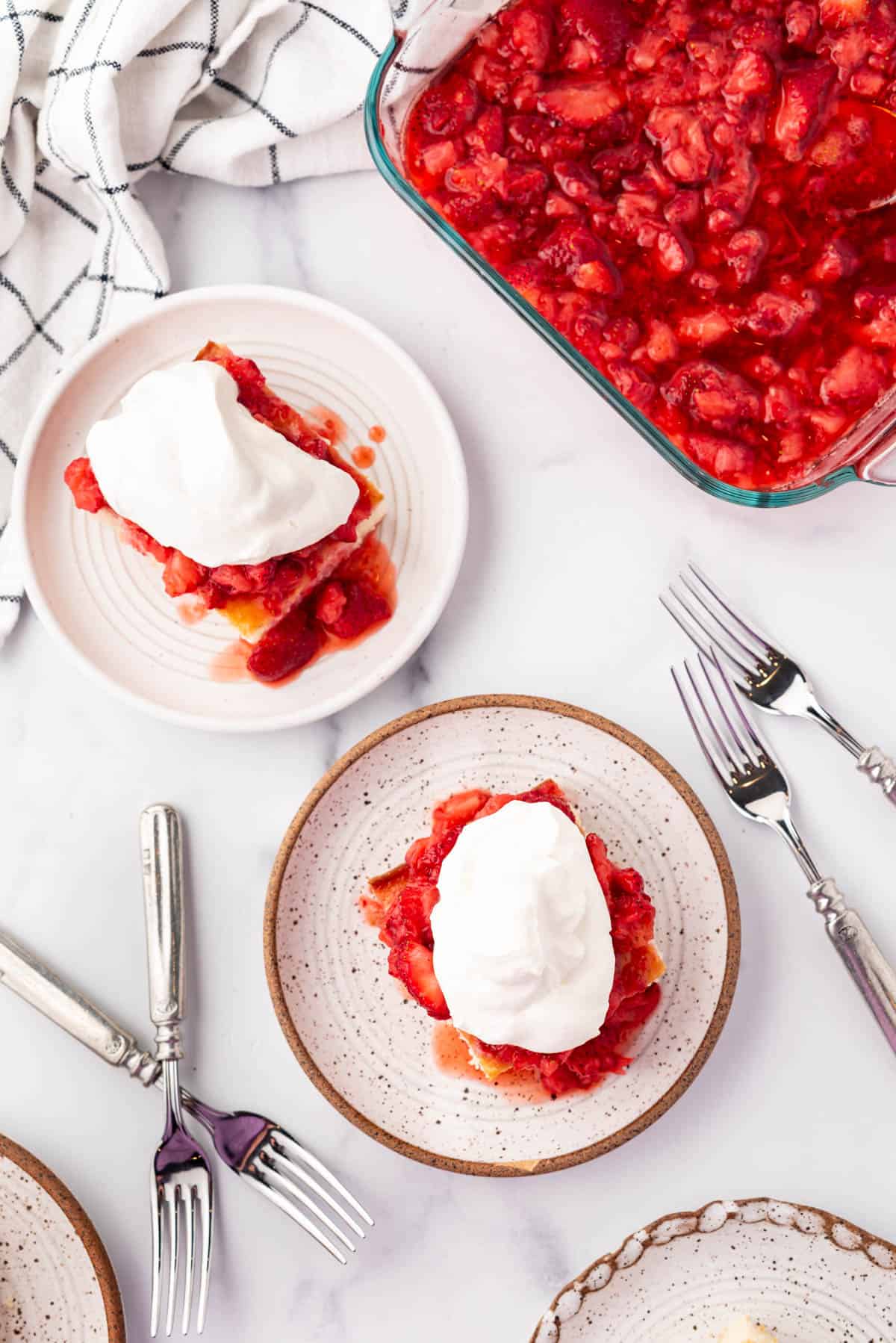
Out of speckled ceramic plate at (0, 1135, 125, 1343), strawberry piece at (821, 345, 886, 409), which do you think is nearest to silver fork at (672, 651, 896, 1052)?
strawberry piece at (821, 345, 886, 409)

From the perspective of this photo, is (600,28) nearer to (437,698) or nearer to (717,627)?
(717,627)

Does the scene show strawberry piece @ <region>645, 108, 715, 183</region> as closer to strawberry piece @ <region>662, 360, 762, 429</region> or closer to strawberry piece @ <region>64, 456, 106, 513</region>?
strawberry piece @ <region>662, 360, 762, 429</region>

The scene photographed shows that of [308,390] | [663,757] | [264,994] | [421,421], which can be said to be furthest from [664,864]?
[308,390]

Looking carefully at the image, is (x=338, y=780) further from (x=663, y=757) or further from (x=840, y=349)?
(x=840, y=349)

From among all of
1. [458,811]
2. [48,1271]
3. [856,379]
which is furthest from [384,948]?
[856,379]

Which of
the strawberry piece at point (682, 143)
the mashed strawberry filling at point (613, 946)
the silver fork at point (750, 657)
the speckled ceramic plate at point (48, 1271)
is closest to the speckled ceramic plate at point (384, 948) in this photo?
the mashed strawberry filling at point (613, 946)

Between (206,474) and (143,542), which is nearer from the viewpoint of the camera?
(206,474)
